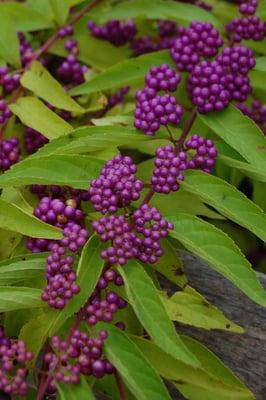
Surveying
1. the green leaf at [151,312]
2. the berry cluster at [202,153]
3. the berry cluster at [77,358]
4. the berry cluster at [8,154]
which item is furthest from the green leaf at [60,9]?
the berry cluster at [77,358]

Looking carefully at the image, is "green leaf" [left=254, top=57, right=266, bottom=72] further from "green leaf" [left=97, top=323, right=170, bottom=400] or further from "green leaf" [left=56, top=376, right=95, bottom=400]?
"green leaf" [left=56, top=376, right=95, bottom=400]

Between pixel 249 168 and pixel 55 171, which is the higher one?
pixel 249 168

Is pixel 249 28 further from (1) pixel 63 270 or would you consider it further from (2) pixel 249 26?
(1) pixel 63 270

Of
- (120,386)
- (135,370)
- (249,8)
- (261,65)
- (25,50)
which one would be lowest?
(120,386)

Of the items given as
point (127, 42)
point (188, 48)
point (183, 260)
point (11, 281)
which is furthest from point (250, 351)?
point (127, 42)

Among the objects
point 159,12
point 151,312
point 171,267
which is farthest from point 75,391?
point 159,12

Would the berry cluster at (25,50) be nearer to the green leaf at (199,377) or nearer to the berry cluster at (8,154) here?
the berry cluster at (8,154)

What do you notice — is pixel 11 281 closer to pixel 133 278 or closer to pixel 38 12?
pixel 133 278
